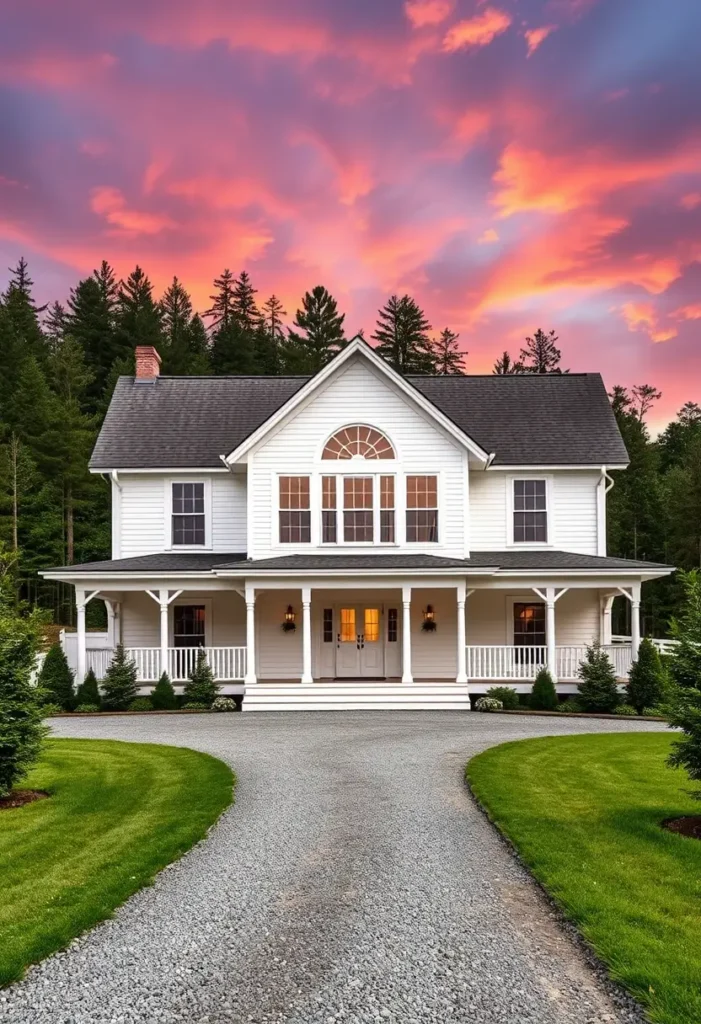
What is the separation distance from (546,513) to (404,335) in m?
39.9

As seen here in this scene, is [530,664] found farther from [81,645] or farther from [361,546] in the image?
[81,645]

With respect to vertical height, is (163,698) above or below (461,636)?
below

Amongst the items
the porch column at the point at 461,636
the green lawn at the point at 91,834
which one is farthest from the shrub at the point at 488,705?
the green lawn at the point at 91,834

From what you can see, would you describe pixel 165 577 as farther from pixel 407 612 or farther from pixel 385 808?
pixel 385 808

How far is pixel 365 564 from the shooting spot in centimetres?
2017

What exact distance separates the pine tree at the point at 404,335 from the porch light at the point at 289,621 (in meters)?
40.4

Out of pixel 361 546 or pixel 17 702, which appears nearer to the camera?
pixel 17 702

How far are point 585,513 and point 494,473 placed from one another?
10.0 feet

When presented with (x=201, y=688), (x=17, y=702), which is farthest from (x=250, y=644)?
(x=17, y=702)

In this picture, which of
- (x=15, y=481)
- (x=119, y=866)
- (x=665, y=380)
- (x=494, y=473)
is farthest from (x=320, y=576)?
(x=665, y=380)

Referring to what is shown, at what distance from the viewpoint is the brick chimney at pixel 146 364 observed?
2695 cm

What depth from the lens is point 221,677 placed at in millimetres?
20984

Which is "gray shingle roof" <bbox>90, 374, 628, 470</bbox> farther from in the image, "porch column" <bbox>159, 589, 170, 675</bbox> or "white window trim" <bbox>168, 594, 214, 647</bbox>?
"porch column" <bbox>159, 589, 170, 675</bbox>

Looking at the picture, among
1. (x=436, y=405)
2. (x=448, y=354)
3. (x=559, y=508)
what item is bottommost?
(x=559, y=508)
